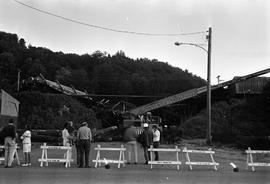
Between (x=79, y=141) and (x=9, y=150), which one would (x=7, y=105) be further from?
(x=79, y=141)

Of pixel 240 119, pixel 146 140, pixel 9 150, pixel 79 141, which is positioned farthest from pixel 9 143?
pixel 240 119

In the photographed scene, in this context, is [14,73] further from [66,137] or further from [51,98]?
[66,137]

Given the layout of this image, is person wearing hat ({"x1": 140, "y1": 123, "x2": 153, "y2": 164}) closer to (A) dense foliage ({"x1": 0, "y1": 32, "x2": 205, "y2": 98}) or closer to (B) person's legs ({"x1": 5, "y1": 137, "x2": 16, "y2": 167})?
(B) person's legs ({"x1": 5, "y1": 137, "x2": 16, "y2": 167})

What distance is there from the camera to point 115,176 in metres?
15.7

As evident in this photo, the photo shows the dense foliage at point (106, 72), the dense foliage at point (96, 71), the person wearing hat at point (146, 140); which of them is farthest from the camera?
the dense foliage at point (106, 72)

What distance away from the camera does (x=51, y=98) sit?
53.1 metres

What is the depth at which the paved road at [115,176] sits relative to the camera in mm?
14391

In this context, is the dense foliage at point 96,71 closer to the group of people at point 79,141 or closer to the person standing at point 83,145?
the group of people at point 79,141

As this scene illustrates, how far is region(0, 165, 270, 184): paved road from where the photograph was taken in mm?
14391

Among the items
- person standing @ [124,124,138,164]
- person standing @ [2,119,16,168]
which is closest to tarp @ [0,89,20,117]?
person standing @ [2,119,16,168]

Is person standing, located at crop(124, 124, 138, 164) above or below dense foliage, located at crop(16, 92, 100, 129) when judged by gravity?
below

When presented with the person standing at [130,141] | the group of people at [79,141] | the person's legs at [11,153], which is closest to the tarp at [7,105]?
the group of people at [79,141]

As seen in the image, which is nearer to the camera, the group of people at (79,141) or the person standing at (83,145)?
the group of people at (79,141)

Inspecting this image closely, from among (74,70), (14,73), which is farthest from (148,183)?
(74,70)
